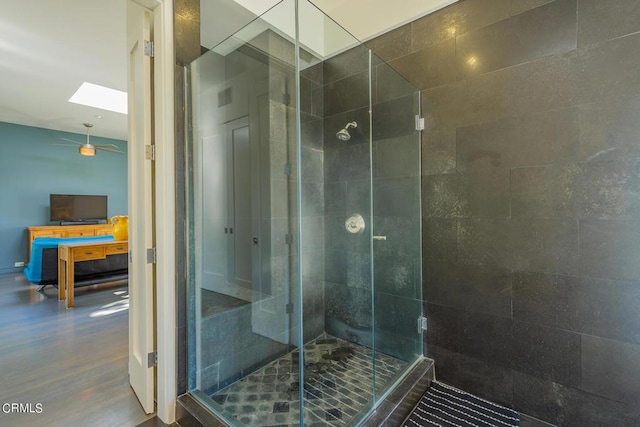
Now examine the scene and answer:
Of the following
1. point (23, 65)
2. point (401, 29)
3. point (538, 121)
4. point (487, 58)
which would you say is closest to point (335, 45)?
point (401, 29)

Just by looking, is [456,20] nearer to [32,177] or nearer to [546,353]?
[546,353]

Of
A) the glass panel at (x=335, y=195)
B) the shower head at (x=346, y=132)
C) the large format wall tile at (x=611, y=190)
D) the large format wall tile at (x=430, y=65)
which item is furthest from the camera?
the shower head at (x=346, y=132)

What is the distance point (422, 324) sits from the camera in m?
2.04

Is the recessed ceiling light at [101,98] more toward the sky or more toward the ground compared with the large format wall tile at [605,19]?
more toward the sky

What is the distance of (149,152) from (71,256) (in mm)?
2938

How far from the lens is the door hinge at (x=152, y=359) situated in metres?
1.64

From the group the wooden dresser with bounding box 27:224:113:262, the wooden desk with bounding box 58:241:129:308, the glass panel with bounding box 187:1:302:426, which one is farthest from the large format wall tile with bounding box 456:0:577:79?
the wooden dresser with bounding box 27:224:113:262

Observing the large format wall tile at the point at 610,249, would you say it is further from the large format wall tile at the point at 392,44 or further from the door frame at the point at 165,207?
the door frame at the point at 165,207

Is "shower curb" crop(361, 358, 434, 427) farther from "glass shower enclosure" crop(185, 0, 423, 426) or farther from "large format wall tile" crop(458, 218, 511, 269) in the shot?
"large format wall tile" crop(458, 218, 511, 269)

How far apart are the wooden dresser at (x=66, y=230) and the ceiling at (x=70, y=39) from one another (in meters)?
2.33

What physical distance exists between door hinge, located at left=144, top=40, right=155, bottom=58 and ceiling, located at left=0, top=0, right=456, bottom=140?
1.60ft

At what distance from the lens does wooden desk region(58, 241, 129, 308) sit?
344cm

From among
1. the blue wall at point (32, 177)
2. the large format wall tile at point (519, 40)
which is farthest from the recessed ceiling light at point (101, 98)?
the large format wall tile at point (519, 40)

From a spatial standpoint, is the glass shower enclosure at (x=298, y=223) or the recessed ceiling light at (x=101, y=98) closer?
the glass shower enclosure at (x=298, y=223)
